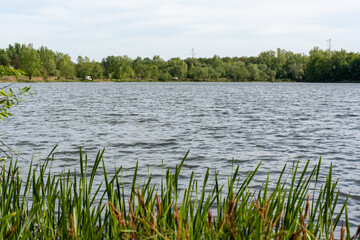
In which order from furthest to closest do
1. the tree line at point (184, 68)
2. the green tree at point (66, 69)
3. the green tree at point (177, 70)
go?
the green tree at point (177, 70), the green tree at point (66, 69), the tree line at point (184, 68)

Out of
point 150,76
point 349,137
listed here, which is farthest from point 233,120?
point 150,76

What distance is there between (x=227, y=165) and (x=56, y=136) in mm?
7885

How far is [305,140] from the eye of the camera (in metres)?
16.2

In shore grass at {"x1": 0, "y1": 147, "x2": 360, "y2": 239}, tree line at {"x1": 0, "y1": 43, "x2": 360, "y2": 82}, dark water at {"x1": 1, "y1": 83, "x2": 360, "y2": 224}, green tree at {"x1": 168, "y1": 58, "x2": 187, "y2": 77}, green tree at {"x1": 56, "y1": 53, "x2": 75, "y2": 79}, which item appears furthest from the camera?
green tree at {"x1": 168, "y1": 58, "x2": 187, "y2": 77}

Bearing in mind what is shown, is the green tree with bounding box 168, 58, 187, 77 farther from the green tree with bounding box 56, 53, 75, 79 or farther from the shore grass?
the shore grass

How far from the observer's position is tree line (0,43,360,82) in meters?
130

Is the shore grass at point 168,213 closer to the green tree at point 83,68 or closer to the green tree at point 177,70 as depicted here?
the green tree at point 83,68

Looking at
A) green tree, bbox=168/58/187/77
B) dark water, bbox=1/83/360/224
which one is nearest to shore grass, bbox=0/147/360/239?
dark water, bbox=1/83/360/224

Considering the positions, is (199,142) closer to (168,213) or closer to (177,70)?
(168,213)

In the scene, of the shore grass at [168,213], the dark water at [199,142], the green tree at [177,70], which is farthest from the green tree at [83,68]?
the shore grass at [168,213]

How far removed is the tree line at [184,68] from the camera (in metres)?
130

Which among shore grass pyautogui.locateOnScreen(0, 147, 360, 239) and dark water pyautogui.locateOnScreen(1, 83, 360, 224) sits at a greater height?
shore grass pyautogui.locateOnScreen(0, 147, 360, 239)

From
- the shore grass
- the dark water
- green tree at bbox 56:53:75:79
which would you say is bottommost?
the dark water

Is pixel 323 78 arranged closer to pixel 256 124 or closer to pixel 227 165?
pixel 256 124
